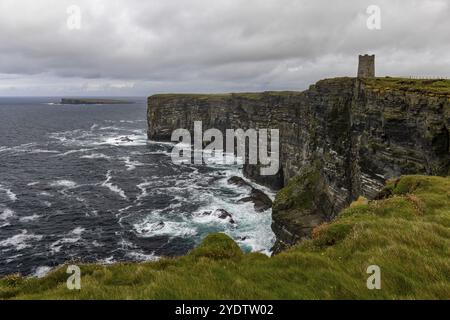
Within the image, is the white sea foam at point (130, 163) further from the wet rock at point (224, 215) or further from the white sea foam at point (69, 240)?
the wet rock at point (224, 215)

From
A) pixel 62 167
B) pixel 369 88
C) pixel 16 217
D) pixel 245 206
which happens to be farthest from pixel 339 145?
pixel 62 167

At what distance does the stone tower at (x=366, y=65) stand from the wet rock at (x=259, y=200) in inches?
1183

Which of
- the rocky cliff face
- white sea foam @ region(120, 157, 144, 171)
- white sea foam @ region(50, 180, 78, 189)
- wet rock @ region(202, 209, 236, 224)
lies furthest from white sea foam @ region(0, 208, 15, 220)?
the rocky cliff face

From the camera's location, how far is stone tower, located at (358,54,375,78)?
6275cm

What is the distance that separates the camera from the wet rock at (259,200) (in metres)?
68.2

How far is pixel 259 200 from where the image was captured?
71.1m

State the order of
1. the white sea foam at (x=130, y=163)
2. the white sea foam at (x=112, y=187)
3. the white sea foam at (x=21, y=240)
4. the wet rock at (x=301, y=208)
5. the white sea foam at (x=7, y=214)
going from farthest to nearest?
the white sea foam at (x=130, y=163) → the white sea foam at (x=112, y=187) → the white sea foam at (x=7, y=214) → the wet rock at (x=301, y=208) → the white sea foam at (x=21, y=240)

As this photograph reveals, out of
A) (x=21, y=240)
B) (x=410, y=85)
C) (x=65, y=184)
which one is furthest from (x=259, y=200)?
(x=65, y=184)

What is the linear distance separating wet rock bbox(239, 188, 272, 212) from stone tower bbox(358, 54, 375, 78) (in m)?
30.1

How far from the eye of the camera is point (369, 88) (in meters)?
47.1

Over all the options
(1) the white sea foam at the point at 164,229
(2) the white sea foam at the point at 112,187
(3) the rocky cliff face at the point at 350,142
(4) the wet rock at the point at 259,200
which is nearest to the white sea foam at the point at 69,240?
(1) the white sea foam at the point at 164,229
